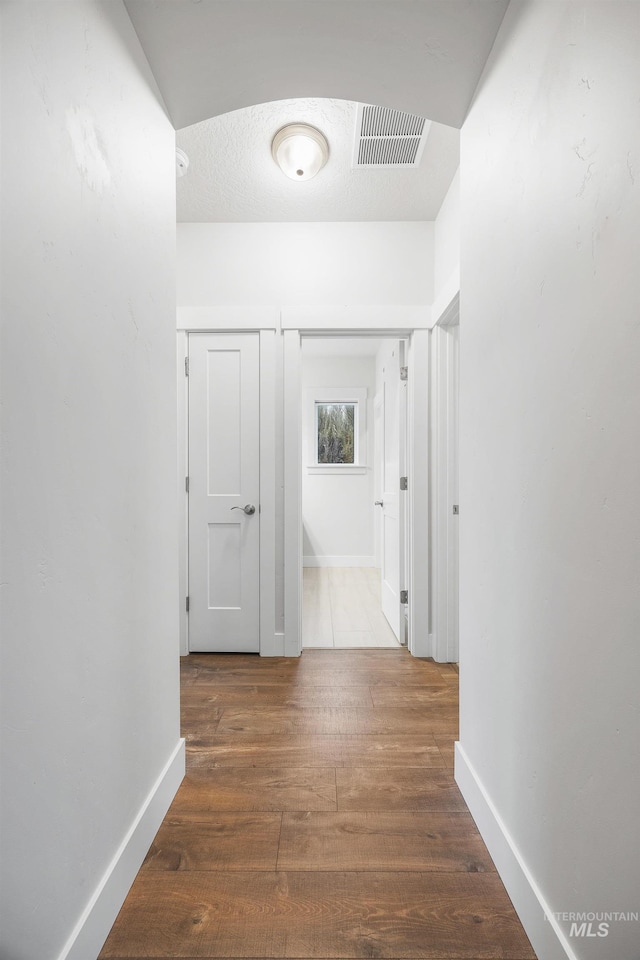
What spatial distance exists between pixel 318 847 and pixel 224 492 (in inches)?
72.7

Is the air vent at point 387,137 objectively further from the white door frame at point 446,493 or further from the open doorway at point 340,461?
the open doorway at point 340,461

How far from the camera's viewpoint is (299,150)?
2.10m

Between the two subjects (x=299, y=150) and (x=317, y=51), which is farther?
(x=299, y=150)

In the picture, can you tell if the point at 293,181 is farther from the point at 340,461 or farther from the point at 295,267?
the point at 340,461

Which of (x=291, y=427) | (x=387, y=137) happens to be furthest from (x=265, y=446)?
(x=387, y=137)

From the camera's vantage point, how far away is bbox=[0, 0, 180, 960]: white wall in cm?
78

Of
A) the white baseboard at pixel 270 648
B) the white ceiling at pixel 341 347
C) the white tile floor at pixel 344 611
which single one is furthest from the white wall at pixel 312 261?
the white ceiling at pixel 341 347

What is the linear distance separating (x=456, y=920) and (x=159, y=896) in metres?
0.72

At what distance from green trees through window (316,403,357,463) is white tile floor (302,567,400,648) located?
138 centimetres

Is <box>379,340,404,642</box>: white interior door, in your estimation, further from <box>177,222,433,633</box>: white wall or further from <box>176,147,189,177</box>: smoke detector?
<box>176,147,189,177</box>: smoke detector

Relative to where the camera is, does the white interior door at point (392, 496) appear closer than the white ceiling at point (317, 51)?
No

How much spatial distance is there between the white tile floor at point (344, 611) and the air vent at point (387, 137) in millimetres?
2628

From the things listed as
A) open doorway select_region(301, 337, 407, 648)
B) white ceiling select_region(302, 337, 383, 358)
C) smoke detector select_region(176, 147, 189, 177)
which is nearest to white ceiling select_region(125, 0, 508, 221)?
smoke detector select_region(176, 147, 189, 177)

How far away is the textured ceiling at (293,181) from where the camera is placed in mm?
1988
